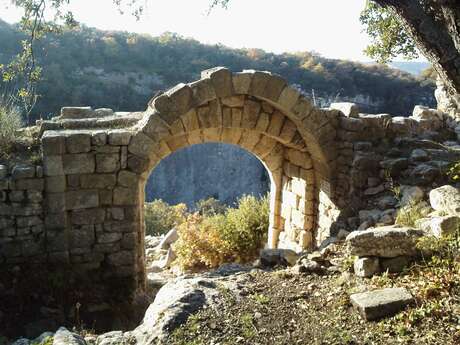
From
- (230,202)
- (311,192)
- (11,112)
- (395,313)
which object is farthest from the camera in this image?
(230,202)

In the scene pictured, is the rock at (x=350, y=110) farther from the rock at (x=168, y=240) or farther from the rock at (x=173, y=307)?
the rock at (x=168, y=240)

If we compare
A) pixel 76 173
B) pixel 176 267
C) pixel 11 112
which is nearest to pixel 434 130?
pixel 176 267

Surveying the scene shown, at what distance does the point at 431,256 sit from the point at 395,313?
93cm

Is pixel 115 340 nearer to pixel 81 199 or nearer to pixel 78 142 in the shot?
pixel 81 199

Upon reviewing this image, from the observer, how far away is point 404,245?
14.2 ft

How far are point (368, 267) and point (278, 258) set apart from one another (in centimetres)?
149

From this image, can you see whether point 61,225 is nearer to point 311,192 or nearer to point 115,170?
point 115,170

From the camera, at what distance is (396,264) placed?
4.30 meters

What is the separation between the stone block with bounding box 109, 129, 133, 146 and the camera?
5.95 metres

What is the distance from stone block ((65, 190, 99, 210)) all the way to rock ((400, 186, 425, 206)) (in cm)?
396

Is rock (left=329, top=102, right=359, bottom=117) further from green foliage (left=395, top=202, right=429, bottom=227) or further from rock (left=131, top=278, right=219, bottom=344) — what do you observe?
rock (left=131, top=278, right=219, bottom=344)

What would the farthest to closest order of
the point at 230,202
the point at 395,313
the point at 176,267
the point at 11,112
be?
the point at 230,202 → the point at 176,267 → the point at 11,112 → the point at 395,313

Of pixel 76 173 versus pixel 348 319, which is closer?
pixel 348 319

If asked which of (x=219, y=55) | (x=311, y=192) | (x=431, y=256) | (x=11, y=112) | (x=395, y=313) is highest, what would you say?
(x=219, y=55)
